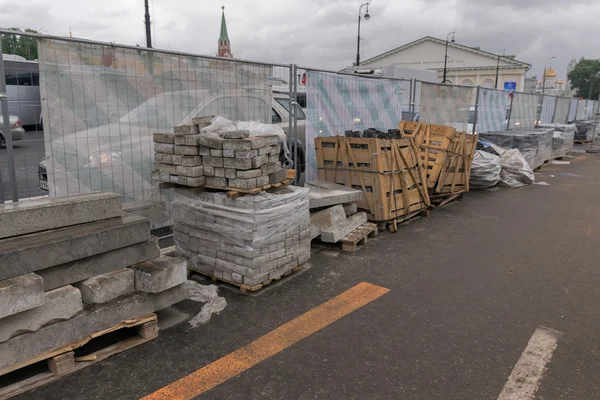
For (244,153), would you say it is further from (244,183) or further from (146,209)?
(146,209)

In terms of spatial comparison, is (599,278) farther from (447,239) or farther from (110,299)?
(110,299)

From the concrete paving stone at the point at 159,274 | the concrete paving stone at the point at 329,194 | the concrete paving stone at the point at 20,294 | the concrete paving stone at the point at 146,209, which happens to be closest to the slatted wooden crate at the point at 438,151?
the concrete paving stone at the point at 329,194

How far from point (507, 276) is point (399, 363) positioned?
2.44 meters

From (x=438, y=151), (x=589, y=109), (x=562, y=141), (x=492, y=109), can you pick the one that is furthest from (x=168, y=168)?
(x=589, y=109)

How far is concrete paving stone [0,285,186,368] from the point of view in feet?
9.13

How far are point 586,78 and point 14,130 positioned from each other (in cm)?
11350

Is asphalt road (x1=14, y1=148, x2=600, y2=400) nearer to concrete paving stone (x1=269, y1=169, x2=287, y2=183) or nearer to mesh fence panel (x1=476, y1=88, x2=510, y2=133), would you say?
concrete paving stone (x1=269, y1=169, x2=287, y2=183)

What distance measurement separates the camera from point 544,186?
11.1 meters

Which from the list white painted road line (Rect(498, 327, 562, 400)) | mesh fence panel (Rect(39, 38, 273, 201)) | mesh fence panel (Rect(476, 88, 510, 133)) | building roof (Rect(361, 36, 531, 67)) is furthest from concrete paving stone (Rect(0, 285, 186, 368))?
building roof (Rect(361, 36, 531, 67))

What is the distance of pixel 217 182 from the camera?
450 cm

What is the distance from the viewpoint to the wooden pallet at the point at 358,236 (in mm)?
5781

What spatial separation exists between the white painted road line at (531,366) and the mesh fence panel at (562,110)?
2277 cm

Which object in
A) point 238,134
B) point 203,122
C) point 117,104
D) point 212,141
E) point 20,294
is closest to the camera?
point 20,294

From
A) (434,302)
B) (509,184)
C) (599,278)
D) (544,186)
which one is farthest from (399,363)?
(544,186)
